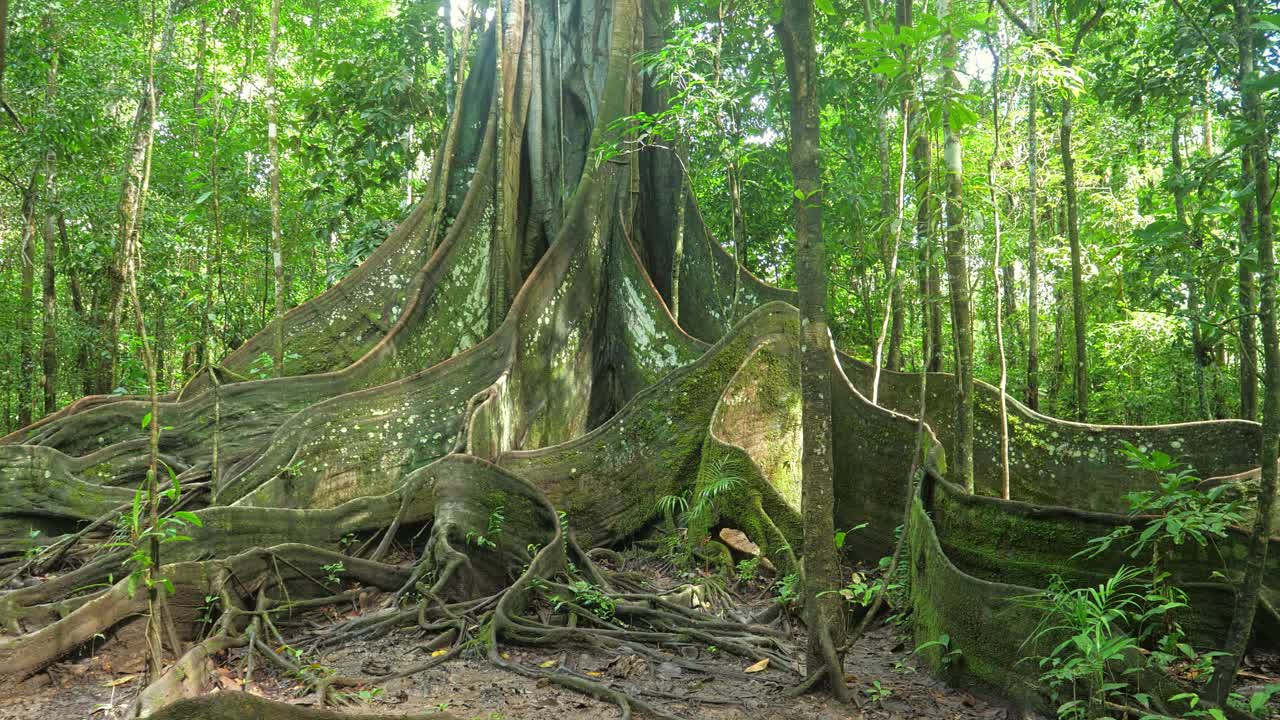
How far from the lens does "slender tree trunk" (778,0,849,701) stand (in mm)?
3785

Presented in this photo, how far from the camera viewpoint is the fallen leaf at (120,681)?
3.90 meters

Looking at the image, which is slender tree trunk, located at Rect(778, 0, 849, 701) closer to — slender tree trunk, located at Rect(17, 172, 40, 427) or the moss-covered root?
the moss-covered root

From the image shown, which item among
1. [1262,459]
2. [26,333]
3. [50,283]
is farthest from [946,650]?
[26,333]

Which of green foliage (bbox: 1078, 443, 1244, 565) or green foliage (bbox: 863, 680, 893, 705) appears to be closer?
green foliage (bbox: 1078, 443, 1244, 565)

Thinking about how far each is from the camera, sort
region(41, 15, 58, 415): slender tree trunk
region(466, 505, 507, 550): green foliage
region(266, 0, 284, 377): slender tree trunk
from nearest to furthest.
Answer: region(466, 505, 507, 550): green foliage, region(266, 0, 284, 377): slender tree trunk, region(41, 15, 58, 415): slender tree trunk

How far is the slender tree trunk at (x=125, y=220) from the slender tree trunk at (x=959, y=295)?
4264 millimetres

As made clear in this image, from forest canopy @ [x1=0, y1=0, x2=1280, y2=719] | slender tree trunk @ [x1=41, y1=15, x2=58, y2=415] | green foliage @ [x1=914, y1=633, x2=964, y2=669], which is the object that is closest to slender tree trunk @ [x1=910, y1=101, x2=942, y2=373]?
forest canopy @ [x1=0, y1=0, x2=1280, y2=719]

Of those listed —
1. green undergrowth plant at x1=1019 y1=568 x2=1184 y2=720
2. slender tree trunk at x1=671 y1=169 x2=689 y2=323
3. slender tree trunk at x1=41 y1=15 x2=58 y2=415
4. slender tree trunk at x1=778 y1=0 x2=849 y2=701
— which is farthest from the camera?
slender tree trunk at x1=41 y1=15 x2=58 y2=415

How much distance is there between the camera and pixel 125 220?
5.38 metres

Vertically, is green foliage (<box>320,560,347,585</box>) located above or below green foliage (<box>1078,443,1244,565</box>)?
below

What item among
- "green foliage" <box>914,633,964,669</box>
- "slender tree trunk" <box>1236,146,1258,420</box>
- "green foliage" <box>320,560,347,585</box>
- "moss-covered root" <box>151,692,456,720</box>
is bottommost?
"green foliage" <box>914,633,964,669</box>

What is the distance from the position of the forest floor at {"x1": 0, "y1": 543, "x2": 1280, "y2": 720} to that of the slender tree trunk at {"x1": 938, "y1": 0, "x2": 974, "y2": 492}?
1.39m

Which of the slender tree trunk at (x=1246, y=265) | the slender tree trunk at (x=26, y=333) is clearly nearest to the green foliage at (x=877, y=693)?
the slender tree trunk at (x=1246, y=265)

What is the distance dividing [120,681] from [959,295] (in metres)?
4.78
